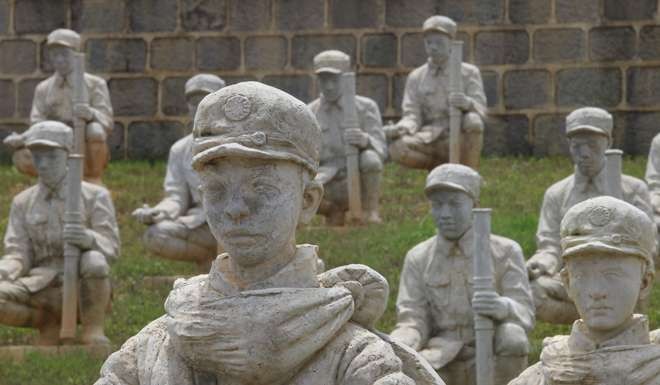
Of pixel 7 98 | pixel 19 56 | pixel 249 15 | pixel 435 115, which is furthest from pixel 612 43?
pixel 7 98

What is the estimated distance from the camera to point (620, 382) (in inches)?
347

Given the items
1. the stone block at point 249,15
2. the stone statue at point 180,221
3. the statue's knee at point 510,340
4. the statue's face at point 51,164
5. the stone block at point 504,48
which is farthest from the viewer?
the stone block at point 249,15

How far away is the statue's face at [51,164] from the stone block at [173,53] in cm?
884

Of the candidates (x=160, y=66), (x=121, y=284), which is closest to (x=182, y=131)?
(x=160, y=66)

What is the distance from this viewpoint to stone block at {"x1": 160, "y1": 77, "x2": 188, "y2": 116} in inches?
1043

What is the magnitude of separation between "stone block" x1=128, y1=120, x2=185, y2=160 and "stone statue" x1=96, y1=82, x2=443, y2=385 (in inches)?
755

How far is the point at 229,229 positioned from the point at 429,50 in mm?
16328

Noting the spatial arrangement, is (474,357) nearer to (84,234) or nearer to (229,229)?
(84,234)

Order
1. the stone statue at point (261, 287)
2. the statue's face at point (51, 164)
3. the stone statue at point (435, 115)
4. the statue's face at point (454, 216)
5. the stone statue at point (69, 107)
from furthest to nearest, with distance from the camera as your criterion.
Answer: the stone statue at point (69, 107)
the stone statue at point (435, 115)
the statue's face at point (51, 164)
the statue's face at point (454, 216)
the stone statue at point (261, 287)

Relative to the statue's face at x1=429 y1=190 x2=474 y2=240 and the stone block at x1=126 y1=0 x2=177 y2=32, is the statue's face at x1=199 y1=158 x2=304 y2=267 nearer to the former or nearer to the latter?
the statue's face at x1=429 y1=190 x2=474 y2=240

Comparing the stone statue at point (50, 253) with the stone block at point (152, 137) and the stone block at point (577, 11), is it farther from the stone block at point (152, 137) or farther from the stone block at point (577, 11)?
the stone block at point (577, 11)

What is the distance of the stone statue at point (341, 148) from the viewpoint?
21.1 m

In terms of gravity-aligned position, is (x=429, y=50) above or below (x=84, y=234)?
above

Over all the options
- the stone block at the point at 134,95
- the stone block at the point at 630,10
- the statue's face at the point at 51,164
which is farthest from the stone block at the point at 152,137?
the statue's face at the point at 51,164
